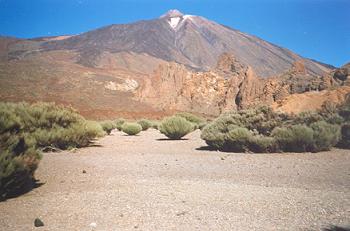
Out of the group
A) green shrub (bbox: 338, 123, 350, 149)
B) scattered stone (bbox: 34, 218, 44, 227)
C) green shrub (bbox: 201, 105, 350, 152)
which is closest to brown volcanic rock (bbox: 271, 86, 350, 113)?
green shrub (bbox: 201, 105, 350, 152)

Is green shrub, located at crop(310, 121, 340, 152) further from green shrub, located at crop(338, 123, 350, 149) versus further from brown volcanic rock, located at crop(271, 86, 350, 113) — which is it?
brown volcanic rock, located at crop(271, 86, 350, 113)

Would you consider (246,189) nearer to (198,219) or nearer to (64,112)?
(198,219)

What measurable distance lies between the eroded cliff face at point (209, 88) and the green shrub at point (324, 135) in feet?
169

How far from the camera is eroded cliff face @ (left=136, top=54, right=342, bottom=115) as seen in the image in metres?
69.7

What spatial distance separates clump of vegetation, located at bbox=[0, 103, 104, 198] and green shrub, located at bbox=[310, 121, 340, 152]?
29.5 ft

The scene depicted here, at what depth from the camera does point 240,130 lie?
527 inches

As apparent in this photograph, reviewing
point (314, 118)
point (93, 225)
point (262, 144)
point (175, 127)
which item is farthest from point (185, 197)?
point (175, 127)

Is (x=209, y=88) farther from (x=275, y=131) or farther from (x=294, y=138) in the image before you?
(x=294, y=138)

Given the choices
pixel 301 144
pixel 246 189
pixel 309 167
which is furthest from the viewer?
pixel 301 144

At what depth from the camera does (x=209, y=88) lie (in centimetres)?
8531

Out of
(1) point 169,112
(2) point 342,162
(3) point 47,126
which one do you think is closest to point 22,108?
(3) point 47,126

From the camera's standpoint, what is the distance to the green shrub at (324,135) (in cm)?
1280

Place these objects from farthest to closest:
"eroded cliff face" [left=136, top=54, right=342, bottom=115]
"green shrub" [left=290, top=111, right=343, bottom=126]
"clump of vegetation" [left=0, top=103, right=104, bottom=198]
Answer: "eroded cliff face" [left=136, top=54, right=342, bottom=115], "green shrub" [left=290, top=111, right=343, bottom=126], "clump of vegetation" [left=0, top=103, right=104, bottom=198]

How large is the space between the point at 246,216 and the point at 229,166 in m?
4.82
